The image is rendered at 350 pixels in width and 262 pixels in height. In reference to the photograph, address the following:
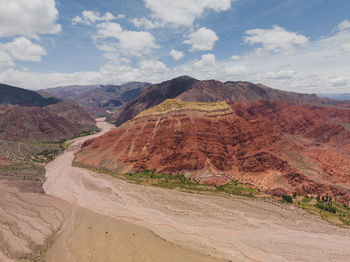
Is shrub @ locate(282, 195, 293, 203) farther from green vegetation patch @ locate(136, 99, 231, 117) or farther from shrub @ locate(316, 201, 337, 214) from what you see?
green vegetation patch @ locate(136, 99, 231, 117)

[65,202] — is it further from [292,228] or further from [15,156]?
[15,156]

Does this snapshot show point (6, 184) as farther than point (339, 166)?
No

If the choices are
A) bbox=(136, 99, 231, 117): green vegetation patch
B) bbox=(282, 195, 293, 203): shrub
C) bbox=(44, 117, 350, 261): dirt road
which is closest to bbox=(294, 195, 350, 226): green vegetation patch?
bbox=(282, 195, 293, 203): shrub

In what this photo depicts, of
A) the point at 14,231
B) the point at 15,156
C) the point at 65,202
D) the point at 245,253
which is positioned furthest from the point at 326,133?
the point at 15,156

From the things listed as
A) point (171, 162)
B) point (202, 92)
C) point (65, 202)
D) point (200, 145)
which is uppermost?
point (202, 92)

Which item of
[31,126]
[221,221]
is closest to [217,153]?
[221,221]
